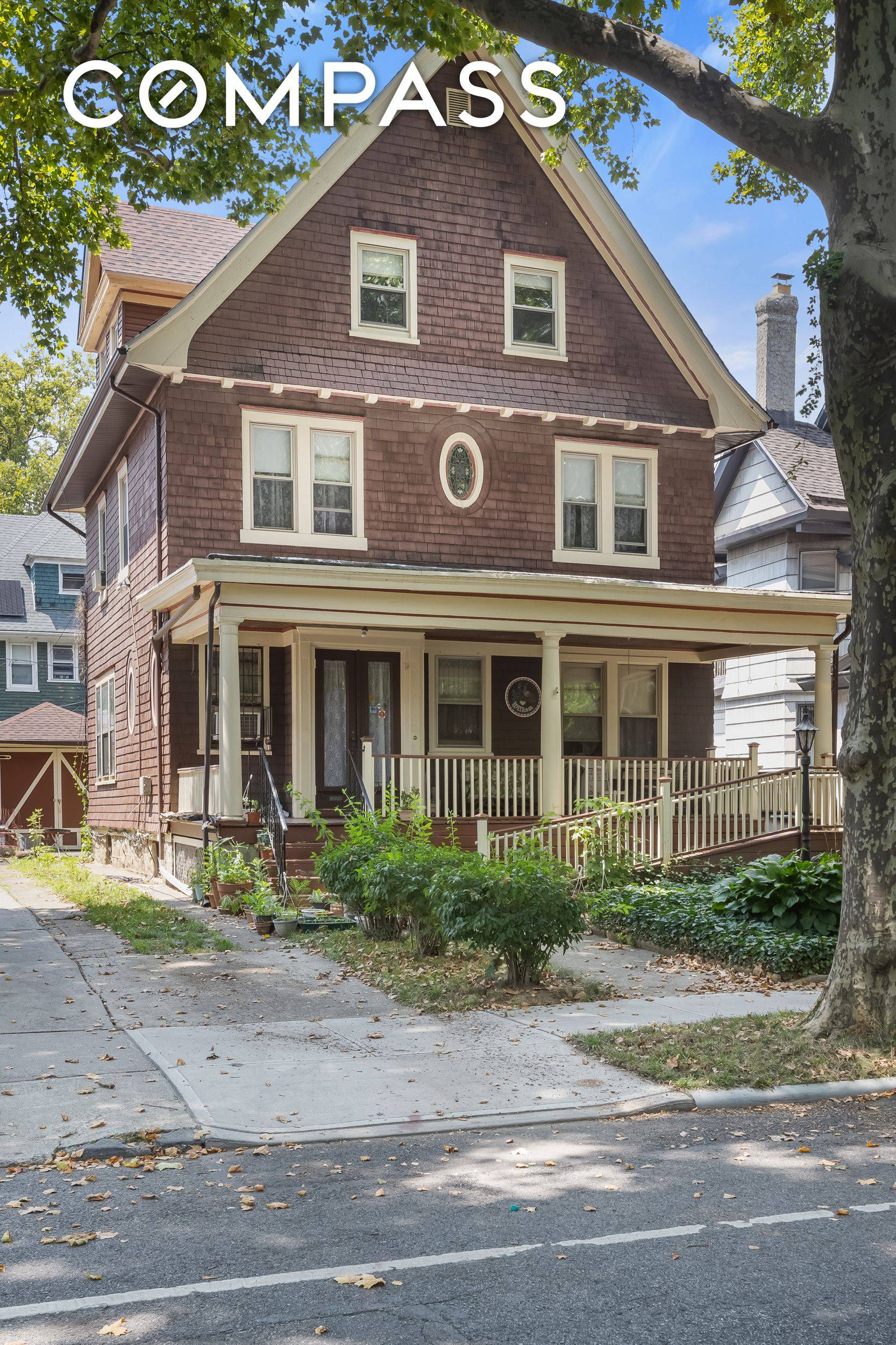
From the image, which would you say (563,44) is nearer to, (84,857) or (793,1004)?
(793,1004)

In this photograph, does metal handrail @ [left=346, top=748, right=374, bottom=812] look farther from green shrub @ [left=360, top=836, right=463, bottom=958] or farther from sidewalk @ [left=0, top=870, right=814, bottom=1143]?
sidewalk @ [left=0, top=870, right=814, bottom=1143]

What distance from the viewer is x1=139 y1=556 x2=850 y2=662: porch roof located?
52.0 feet

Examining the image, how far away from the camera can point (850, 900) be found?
8508 millimetres

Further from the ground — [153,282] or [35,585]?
[153,282]

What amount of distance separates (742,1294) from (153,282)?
1887 centimetres

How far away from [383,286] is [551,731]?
24.4ft

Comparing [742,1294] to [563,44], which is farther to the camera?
[563,44]

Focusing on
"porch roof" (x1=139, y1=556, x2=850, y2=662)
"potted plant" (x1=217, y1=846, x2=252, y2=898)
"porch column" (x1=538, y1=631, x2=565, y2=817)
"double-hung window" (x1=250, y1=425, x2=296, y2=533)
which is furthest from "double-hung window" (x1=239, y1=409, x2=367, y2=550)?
"potted plant" (x1=217, y1=846, x2=252, y2=898)

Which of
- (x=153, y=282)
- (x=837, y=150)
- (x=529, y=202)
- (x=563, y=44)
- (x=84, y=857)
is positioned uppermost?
(x=529, y=202)

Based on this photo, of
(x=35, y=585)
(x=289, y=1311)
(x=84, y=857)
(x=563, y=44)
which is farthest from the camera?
(x=35, y=585)

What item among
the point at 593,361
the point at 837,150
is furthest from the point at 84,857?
the point at 837,150

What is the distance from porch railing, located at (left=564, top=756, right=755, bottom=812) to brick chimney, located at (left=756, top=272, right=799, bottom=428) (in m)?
11.4

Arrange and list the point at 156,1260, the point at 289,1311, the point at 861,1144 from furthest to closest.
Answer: the point at 861,1144, the point at 156,1260, the point at 289,1311

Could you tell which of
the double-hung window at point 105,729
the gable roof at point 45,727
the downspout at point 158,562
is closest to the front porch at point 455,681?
the downspout at point 158,562
